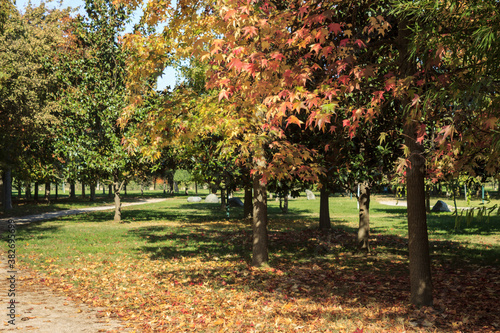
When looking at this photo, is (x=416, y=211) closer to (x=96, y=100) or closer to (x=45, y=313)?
(x=45, y=313)

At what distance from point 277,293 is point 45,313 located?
13.1 feet

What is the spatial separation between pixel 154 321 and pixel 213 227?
14126 millimetres

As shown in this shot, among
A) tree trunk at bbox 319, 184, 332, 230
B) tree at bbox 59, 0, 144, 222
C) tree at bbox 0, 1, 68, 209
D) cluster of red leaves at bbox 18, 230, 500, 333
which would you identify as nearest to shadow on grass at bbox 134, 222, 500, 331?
cluster of red leaves at bbox 18, 230, 500, 333

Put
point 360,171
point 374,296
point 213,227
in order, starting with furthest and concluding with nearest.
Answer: point 213,227 < point 360,171 < point 374,296

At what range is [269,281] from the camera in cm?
884

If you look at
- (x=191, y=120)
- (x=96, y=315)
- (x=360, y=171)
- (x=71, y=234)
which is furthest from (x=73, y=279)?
(x=71, y=234)

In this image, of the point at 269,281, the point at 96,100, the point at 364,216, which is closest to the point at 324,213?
the point at 364,216

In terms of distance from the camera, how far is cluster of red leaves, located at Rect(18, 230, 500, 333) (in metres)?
6.03

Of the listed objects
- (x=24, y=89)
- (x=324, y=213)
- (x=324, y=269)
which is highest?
(x=24, y=89)

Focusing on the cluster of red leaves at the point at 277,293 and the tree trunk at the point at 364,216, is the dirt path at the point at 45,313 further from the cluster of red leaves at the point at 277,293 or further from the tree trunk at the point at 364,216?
the tree trunk at the point at 364,216

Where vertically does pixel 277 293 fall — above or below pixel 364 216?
below

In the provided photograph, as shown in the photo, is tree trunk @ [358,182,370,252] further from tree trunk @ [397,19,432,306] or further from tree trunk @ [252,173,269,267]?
tree trunk @ [397,19,432,306]

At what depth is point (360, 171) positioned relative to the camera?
36.6 feet

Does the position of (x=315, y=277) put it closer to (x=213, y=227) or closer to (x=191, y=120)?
(x=191, y=120)
